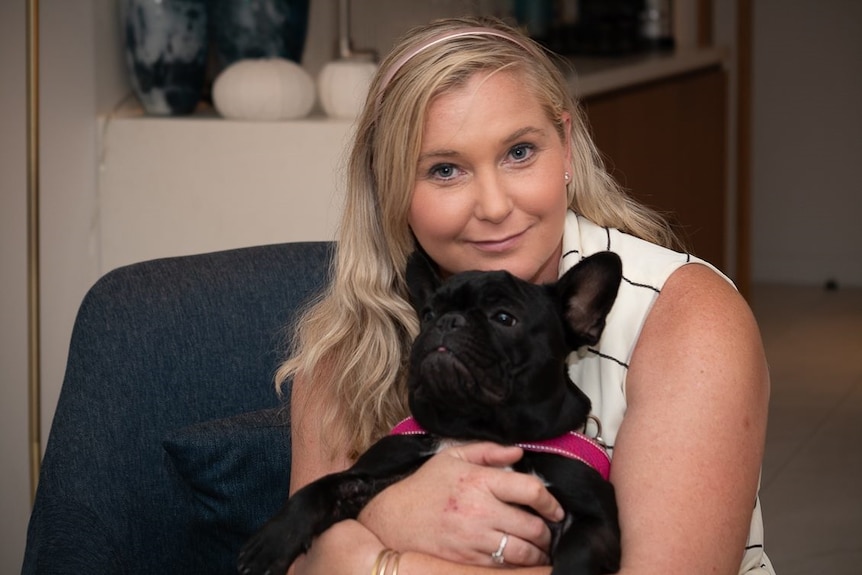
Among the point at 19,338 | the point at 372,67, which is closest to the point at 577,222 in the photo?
the point at 372,67

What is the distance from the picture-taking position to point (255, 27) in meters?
3.31

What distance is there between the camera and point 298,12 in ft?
11.1

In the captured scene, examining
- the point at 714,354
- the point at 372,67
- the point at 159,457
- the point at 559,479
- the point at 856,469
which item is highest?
the point at 372,67

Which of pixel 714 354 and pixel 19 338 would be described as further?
pixel 19 338

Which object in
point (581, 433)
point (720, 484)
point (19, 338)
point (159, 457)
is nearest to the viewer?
point (720, 484)

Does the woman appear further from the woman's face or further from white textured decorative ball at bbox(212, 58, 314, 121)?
white textured decorative ball at bbox(212, 58, 314, 121)

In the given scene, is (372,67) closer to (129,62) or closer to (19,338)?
(129,62)

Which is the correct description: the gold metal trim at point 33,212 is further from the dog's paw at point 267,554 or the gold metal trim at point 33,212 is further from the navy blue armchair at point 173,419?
the dog's paw at point 267,554

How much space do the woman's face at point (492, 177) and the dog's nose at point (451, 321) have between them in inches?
7.1

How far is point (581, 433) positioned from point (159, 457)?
0.94m

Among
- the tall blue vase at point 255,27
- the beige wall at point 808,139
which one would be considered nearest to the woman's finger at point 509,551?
the tall blue vase at point 255,27

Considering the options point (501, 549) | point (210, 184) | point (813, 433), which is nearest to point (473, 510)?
point (501, 549)

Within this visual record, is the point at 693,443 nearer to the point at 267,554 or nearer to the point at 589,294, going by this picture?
the point at 589,294

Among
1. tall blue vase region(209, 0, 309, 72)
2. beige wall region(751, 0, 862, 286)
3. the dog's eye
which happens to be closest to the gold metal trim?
tall blue vase region(209, 0, 309, 72)
